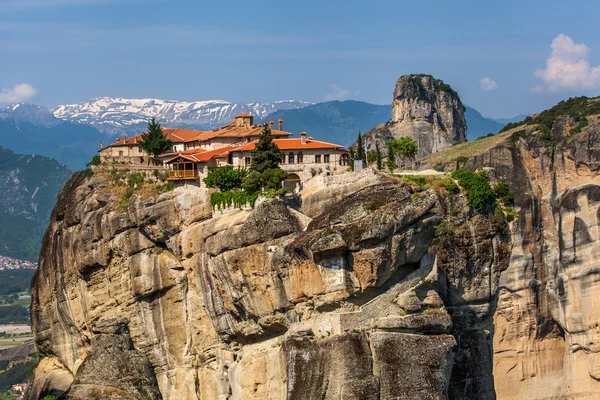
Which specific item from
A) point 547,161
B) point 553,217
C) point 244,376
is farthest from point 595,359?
point 244,376

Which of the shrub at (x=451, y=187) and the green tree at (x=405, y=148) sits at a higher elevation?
the green tree at (x=405, y=148)

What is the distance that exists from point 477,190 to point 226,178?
40.0 ft

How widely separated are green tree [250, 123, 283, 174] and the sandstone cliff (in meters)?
24.1

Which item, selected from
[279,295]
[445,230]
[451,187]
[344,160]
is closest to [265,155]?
[344,160]

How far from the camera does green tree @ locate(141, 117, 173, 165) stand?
68375 millimetres

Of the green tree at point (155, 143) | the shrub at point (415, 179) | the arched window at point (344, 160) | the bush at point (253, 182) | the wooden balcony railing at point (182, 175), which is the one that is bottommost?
the shrub at point (415, 179)

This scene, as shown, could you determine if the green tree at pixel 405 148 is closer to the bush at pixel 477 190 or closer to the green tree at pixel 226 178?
the bush at pixel 477 190

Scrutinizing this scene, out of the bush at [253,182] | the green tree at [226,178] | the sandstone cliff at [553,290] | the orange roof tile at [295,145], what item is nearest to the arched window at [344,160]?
the orange roof tile at [295,145]

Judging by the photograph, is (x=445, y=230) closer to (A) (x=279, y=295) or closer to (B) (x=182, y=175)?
(A) (x=279, y=295)

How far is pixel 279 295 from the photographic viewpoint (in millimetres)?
50094

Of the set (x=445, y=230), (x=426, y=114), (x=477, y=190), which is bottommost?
(x=445, y=230)

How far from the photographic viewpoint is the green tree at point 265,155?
56.6 meters

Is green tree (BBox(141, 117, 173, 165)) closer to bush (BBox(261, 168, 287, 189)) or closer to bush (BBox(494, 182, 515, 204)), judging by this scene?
bush (BBox(261, 168, 287, 189))

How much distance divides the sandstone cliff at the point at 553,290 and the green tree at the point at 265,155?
2409 cm
